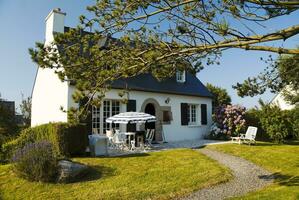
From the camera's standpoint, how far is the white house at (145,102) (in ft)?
57.4

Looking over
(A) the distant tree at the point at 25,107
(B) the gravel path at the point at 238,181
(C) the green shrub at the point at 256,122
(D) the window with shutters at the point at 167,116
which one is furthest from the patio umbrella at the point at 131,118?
(A) the distant tree at the point at 25,107

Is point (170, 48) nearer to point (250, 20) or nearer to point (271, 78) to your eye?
point (250, 20)

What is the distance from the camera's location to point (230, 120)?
22.0 m

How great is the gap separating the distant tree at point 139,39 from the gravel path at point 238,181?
4088 mm

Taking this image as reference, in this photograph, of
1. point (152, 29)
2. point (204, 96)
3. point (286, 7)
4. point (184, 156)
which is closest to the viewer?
point (286, 7)

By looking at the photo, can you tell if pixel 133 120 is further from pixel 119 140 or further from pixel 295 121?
pixel 295 121

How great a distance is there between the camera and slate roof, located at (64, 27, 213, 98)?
61.3ft

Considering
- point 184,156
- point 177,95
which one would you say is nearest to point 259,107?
point 177,95

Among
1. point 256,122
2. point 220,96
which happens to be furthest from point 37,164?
point 220,96

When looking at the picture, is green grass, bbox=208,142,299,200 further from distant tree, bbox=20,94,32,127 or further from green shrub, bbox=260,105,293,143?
distant tree, bbox=20,94,32,127

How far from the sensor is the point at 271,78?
388 inches

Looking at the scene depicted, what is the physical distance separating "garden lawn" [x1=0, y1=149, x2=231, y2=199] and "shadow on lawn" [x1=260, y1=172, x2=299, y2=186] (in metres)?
1.60

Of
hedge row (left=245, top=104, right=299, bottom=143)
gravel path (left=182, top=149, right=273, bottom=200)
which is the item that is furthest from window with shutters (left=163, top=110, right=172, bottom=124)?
gravel path (left=182, top=149, right=273, bottom=200)

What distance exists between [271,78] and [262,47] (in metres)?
2.78
